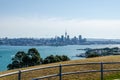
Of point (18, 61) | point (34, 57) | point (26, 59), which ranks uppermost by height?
point (34, 57)

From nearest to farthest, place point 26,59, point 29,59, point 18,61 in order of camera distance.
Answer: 1. point 29,59
2. point 26,59
3. point 18,61

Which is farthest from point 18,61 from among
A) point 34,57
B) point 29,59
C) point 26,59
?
point 34,57

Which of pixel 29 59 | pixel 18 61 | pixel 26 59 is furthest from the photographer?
pixel 18 61

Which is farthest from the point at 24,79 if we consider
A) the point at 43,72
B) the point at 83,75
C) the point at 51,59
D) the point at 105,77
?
the point at 51,59

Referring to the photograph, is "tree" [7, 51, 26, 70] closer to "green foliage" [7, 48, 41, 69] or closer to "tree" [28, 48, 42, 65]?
"green foliage" [7, 48, 41, 69]

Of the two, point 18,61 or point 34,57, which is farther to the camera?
point 18,61

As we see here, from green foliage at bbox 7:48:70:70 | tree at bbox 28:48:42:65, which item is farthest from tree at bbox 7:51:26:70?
tree at bbox 28:48:42:65

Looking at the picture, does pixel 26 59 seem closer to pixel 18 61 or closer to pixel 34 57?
pixel 34 57

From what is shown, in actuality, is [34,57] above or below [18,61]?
above

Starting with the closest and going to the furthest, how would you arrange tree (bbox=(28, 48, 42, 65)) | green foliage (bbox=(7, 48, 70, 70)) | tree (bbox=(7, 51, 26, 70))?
green foliage (bbox=(7, 48, 70, 70)) → tree (bbox=(28, 48, 42, 65)) → tree (bbox=(7, 51, 26, 70))

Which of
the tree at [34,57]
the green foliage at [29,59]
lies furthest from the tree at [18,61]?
the tree at [34,57]

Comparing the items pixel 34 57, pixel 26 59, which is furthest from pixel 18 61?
pixel 34 57

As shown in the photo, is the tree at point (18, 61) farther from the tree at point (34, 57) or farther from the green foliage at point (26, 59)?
the tree at point (34, 57)

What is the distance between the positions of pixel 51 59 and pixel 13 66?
9422 millimetres
